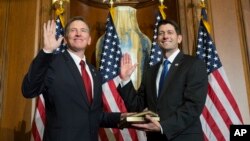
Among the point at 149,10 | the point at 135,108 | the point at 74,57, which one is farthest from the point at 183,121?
the point at 149,10

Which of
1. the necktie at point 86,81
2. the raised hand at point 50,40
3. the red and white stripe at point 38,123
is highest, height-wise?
the raised hand at point 50,40

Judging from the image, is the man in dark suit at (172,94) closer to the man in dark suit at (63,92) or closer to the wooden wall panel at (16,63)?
the man in dark suit at (63,92)

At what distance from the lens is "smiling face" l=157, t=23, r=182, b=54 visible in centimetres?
231

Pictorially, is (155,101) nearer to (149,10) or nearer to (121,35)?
(121,35)

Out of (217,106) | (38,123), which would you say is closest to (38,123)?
(38,123)

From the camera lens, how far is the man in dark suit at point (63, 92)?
1892mm

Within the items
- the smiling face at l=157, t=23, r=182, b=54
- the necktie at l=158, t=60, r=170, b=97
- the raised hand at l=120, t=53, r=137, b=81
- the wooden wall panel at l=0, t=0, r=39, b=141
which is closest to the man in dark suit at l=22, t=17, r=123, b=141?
the raised hand at l=120, t=53, r=137, b=81

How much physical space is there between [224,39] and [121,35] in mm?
1238

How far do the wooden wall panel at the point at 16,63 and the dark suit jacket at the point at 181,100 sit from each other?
1.76 metres

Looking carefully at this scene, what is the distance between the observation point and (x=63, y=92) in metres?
2.04

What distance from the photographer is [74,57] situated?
2277 millimetres

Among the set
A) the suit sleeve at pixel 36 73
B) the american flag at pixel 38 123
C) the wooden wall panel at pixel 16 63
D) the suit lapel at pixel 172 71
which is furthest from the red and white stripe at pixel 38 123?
the suit lapel at pixel 172 71

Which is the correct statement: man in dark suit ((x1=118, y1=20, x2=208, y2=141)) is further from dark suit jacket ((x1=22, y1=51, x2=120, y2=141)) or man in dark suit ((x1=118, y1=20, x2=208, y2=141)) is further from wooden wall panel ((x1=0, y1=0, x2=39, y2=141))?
wooden wall panel ((x1=0, y1=0, x2=39, y2=141))

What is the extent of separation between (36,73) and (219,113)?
6.98 ft
